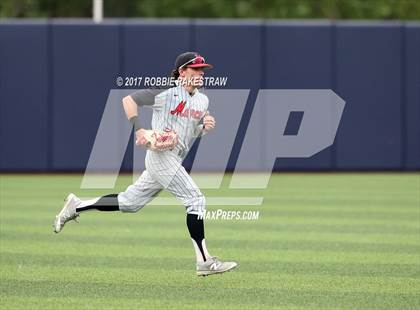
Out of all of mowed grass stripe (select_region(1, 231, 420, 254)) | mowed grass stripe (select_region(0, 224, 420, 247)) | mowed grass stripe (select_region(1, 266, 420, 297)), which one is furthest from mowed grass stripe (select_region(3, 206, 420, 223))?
mowed grass stripe (select_region(1, 266, 420, 297))

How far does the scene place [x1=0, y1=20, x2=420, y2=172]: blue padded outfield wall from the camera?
2108cm

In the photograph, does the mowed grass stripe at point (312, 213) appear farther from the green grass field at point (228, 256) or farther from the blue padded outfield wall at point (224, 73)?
the blue padded outfield wall at point (224, 73)

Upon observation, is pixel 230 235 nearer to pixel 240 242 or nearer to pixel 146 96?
pixel 240 242

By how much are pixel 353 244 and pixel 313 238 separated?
0.65 meters

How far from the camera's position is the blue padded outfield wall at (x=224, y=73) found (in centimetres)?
2108

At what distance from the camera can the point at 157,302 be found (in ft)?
25.7

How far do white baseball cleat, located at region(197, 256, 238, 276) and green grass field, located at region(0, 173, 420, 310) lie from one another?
92mm

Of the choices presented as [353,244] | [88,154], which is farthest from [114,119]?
[353,244]

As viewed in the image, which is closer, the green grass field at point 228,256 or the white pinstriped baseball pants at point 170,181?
the green grass field at point 228,256

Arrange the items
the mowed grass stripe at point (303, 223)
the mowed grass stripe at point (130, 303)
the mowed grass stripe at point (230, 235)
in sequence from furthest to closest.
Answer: the mowed grass stripe at point (303, 223) < the mowed grass stripe at point (230, 235) < the mowed grass stripe at point (130, 303)

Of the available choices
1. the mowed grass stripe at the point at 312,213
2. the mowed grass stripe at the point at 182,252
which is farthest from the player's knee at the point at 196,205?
the mowed grass stripe at the point at 312,213

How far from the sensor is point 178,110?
Result: 9.05 metres

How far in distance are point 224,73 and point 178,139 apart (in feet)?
40.8

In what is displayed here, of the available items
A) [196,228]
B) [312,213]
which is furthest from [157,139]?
[312,213]
